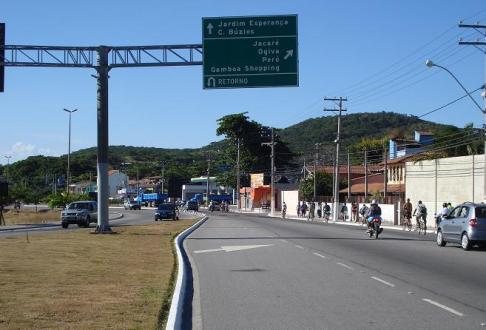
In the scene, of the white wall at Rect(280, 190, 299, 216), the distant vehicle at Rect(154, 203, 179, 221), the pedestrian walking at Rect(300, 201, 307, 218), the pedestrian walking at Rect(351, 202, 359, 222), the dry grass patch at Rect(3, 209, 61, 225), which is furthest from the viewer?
the white wall at Rect(280, 190, 299, 216)

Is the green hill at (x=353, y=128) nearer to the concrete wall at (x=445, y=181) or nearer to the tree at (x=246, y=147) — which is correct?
the tree at (x=246, y=147)

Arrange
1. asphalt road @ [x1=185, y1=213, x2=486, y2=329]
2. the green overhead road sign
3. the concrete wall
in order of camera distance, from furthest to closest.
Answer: the concrete wall, the green overhead road sign, asphalt road @ [x1=185, y1=213, x2=486, y2=329]

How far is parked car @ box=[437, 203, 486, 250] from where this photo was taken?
76.9 ft

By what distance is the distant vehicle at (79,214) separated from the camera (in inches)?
1788

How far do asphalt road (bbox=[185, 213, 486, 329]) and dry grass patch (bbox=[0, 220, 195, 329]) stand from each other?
891mm

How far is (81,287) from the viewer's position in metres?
12.7

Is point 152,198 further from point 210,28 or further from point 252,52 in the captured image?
point 252,52

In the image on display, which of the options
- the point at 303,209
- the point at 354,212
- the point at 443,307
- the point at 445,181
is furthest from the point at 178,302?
the point at 303,209

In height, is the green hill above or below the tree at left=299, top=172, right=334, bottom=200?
above

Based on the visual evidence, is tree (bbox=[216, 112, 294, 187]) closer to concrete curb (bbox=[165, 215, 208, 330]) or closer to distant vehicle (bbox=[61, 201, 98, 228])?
distant vehicle (bbox=[61, 201, 98, 228])

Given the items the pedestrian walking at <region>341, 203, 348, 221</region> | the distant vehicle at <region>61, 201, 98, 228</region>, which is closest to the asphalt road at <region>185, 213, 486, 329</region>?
the distant vehicle at <region>61, 201, 98, 228</region>

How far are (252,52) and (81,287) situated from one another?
1845 centimetres

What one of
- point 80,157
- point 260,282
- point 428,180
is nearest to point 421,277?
point 260,282

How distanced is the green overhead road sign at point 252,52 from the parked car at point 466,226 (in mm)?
8828
